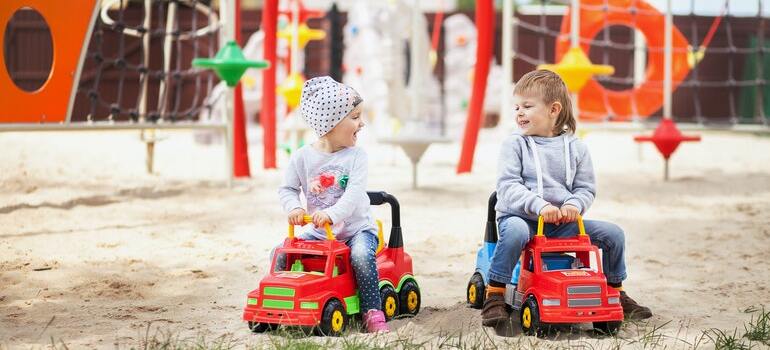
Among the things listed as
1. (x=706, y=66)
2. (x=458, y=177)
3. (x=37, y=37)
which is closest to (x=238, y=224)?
(x=458, y=177)

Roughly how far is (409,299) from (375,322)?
0.32 meters

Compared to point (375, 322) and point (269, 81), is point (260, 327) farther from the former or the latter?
point (269, 81)

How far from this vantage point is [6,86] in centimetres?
555

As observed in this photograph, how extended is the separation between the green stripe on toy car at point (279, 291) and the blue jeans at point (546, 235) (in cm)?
69

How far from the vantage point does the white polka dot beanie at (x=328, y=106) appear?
3.22m

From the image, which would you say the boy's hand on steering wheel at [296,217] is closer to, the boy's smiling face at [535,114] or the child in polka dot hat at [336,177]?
the child in polka dot hat at [336,177]

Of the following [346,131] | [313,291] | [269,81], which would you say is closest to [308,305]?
[313,291]

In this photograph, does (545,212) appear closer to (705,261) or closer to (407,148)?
(705,261)

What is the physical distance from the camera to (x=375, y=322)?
3.08m

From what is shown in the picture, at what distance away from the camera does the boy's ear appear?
3.28m

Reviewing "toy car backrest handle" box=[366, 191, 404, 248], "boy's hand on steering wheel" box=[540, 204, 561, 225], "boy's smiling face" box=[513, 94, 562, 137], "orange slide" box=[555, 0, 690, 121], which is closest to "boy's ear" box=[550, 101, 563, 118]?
"boy's smiling face" box=[513, 94, 562, 137]

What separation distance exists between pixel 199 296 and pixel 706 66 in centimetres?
1614

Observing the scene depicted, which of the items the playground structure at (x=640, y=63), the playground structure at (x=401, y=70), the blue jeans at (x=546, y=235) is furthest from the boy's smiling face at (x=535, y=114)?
the playground structure at (x=640, y=63)

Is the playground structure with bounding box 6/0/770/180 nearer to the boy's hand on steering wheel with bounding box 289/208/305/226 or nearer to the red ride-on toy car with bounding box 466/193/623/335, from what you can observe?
the boy's hand on steering wheel with bounding box 289/208/305/226
